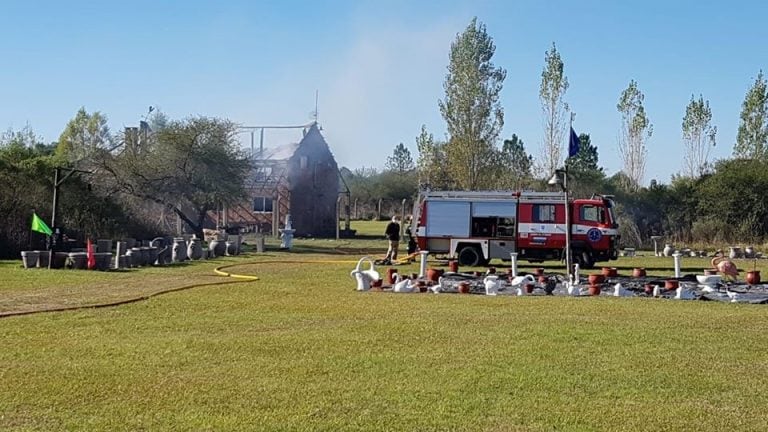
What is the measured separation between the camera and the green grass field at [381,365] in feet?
20.0

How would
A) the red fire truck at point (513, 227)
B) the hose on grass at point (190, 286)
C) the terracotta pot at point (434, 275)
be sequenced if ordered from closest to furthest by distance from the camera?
the hose on grass at point (190, 286) < the terracotta pot at point (434, 275) < the red fire truck at point (513, 227)

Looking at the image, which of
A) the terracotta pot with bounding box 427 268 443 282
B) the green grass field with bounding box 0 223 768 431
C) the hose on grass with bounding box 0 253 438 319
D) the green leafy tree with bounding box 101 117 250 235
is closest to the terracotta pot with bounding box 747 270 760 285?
the green grass field with bounding box 0 223 768 431

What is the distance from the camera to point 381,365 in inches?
314

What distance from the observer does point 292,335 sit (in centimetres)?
987

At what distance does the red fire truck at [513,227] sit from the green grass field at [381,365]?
10987 mm

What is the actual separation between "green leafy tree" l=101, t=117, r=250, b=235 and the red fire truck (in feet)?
38.5

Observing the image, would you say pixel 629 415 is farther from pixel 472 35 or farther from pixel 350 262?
pixel 472 35

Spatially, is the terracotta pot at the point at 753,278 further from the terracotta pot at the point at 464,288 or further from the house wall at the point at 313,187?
the house wall at the point at 313,187

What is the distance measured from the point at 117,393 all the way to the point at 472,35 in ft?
129

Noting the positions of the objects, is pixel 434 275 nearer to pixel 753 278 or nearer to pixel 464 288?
pixel 464 288

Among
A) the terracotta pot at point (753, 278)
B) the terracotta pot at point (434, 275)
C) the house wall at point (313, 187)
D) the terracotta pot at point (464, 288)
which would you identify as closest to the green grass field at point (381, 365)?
the terracotta pot at point (464, 288)

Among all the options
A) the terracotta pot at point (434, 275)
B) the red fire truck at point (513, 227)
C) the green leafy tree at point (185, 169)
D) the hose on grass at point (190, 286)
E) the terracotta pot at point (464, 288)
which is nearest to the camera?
the hose on grass at point (190, 286)

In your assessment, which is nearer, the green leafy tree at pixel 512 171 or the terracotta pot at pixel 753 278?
the terracotta pot at pixel 753 278

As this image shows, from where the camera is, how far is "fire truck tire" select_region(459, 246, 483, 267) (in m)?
25.8
